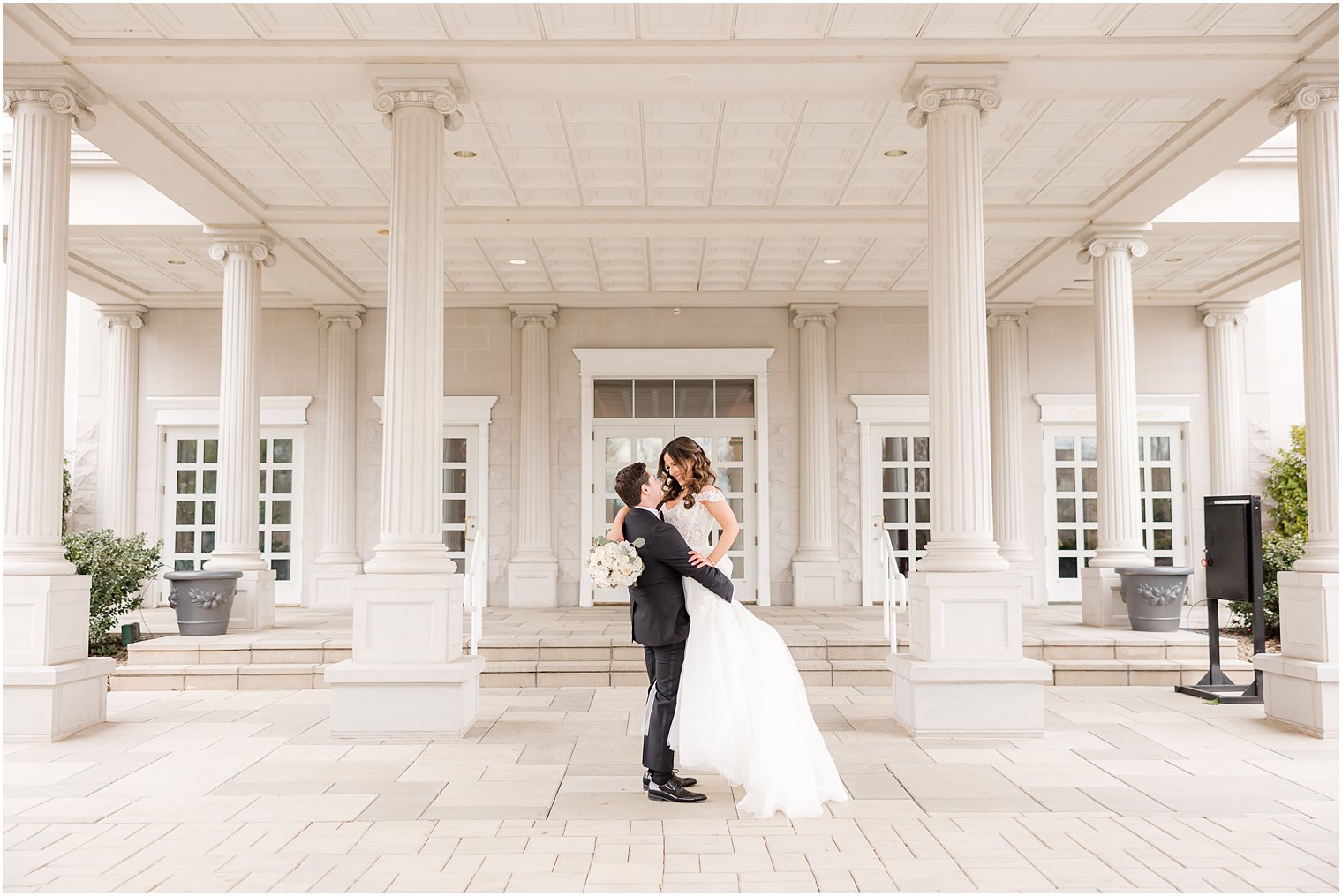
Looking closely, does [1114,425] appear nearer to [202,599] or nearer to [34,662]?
[202,599]

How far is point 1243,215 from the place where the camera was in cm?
940

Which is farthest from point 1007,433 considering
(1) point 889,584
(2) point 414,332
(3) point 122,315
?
(3) point 122,315

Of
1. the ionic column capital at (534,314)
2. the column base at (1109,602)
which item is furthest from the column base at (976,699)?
the ionic column capital at (534,314)

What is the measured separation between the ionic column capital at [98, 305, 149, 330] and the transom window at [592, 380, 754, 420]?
5.64 metres

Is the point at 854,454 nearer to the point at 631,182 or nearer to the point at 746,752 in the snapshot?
the point at 631,182

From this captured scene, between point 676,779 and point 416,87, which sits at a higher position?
point 416,87

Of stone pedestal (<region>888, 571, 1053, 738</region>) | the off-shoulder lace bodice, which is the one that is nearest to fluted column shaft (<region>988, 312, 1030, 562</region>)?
stone pedestal (<region>888, 571, 1053, 738</region>)

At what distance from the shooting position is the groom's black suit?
4.69m

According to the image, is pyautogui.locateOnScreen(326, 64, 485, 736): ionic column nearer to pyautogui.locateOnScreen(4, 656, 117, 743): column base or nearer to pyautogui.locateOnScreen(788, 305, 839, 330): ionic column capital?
pyautogui.locateOnScreen(4, 656, 117, 743): column base

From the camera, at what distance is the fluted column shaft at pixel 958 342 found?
6207 millimetres

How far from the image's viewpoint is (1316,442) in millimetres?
6188

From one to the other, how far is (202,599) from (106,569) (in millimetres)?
962

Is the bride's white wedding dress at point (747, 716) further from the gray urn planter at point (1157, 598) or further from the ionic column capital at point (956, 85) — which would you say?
the gray urn planter at point (1157, 598)

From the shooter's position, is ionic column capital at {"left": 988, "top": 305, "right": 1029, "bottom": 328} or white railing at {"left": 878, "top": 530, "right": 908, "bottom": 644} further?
ionic column capital at {"left": 988, "top": 305, "right": 1029, "bottom": 328}
